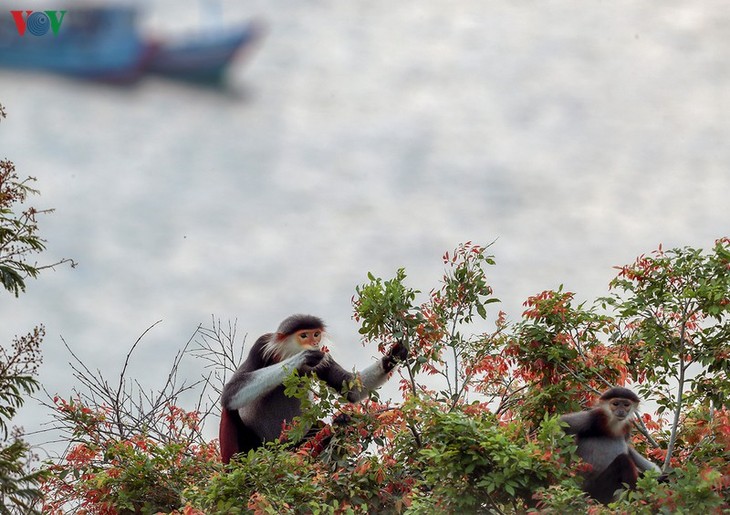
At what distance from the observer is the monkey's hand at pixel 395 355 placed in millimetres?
7461

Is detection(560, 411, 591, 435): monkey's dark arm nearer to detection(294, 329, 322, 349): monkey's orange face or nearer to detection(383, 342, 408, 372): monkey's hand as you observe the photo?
detection(383, 342, 408, 372): monkey's hand

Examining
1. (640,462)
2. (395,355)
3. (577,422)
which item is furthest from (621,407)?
(395,355)

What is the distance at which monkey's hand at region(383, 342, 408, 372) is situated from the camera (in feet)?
24.5

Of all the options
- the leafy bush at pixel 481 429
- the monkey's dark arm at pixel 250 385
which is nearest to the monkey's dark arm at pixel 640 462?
the leafy bush at pixel 481 429

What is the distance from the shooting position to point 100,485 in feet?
25.8

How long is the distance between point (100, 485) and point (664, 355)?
404 centimetres

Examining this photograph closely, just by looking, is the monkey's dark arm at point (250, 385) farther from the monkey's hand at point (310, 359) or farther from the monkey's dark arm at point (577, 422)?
the monkey's dark arm at point (577, 422)

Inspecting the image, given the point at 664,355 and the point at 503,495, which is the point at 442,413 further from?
the point at 664,355

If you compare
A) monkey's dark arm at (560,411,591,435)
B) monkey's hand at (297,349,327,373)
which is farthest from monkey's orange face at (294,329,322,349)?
monkey's dark arm at (560,411,591,435)

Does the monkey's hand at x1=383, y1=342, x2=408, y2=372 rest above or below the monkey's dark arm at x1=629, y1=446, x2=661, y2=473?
above

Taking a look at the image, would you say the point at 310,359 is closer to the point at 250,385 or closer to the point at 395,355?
the point at 395,355

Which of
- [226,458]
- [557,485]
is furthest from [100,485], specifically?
[557,485]

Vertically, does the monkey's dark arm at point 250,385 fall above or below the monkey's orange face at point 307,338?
below

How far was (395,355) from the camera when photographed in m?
7.54
